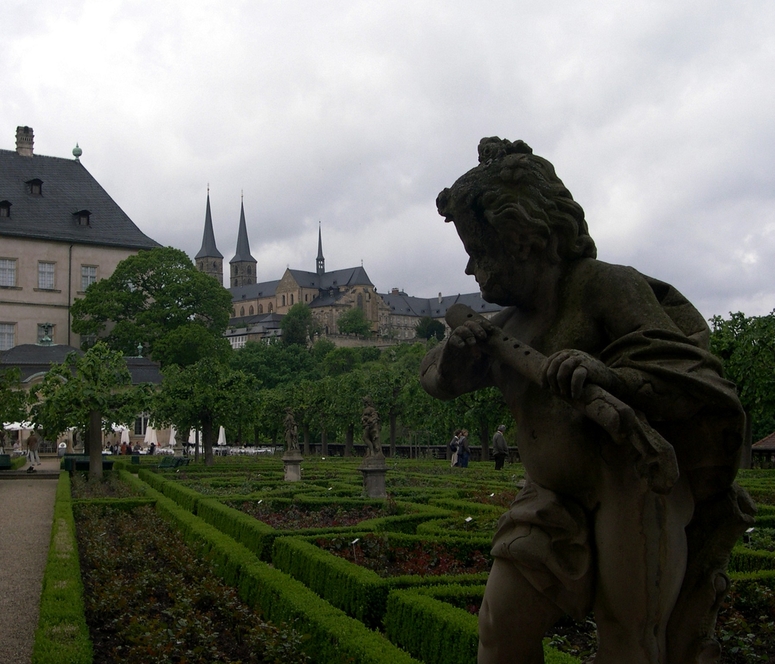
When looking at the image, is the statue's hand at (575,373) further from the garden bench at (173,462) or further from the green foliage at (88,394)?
the garden bench at (173,462)

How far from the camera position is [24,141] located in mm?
54156

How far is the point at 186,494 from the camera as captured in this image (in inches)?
615

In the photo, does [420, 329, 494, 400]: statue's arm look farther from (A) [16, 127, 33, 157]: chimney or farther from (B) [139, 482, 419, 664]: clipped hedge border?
(A) [16, 127, 33, 157]: chimney

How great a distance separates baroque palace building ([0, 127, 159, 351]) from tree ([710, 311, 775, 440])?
123ft

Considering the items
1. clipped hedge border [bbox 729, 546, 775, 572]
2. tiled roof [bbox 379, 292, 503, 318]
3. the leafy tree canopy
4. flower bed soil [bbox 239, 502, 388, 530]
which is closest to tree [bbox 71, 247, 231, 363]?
the leafy tree canopy

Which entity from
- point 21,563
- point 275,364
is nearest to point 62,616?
point 21,563

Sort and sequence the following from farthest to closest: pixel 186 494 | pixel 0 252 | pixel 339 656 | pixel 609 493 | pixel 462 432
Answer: pixel 0 252 → pixel 462 432 → pixel 186 494 → pixel 339 656 → pixel 609 493

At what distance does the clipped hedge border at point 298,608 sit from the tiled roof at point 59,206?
146ft

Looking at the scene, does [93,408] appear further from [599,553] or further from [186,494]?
[599,553]

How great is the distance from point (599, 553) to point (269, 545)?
760cm

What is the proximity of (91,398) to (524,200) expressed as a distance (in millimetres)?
21082

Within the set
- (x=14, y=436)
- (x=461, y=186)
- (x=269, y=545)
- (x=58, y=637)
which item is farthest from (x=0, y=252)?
(x=461, y=186)

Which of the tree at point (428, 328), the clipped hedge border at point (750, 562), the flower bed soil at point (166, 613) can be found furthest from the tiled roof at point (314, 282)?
the clipped hedge border at point (750, 562)

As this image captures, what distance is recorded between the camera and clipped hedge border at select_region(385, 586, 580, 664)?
16.5 feet
